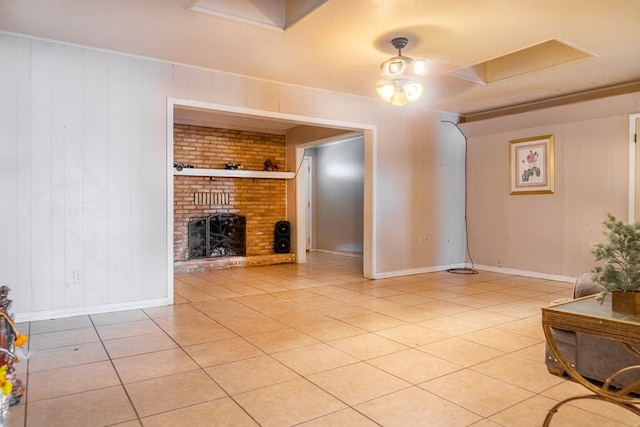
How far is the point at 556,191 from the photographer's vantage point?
18.7 feet

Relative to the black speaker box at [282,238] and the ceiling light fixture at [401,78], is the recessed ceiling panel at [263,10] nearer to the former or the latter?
the ceiling light fixture at [401,78]

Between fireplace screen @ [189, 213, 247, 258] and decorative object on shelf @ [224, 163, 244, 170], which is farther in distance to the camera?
decorative object on shelf @ [224, 163, 244, 170]

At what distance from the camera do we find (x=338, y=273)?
632cm

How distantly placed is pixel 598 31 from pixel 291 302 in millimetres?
3672

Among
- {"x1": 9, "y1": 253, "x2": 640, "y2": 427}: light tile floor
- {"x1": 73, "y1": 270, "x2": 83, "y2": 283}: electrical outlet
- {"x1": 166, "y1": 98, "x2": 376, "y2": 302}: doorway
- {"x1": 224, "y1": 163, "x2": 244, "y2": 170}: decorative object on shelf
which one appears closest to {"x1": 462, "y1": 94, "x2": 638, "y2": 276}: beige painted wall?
{"x1": 9, "y1": 253, "x2": 640, "y2": 427}: light tile floor

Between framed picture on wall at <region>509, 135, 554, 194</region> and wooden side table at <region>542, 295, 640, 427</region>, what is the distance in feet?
14.2

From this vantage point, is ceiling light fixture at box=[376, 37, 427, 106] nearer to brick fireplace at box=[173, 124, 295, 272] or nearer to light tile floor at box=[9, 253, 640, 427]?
light tile floor at box=[9, 253, 640, 427]

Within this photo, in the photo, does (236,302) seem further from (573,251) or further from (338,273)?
(573,251)

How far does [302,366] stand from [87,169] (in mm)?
2726

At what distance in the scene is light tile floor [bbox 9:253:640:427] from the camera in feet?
6.67

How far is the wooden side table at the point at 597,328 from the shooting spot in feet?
5.27

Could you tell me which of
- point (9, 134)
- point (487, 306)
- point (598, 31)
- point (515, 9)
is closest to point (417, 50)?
point (515, 9)

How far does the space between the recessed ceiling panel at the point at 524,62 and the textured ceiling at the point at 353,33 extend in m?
0.05

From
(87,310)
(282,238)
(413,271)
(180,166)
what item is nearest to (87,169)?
(87,310)
